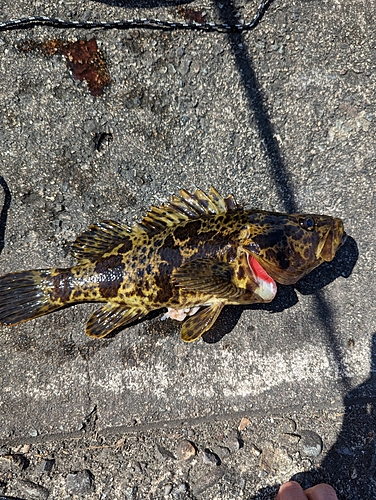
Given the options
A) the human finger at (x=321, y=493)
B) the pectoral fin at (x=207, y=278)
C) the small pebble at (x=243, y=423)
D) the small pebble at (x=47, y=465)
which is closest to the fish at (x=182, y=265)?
the pectoral fin at (x=207, y=278)

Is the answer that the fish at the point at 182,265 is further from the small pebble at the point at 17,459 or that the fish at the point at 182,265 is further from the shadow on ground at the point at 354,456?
the shadow on ground at the point at 354,456

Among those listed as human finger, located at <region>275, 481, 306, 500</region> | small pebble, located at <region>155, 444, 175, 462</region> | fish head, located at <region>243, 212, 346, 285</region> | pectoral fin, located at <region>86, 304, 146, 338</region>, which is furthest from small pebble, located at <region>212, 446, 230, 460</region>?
fish head, located at <region>243, 212, 346, 285</region>

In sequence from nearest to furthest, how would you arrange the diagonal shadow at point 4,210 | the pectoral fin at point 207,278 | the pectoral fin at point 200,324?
the pectoral fin at point 207,278, the pectoral fin at point 200,324, the diagonal shadow at point 4,210

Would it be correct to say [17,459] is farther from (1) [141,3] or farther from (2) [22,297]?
(1) [141,3]

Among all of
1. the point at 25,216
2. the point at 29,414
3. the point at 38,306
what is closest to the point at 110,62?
the point at 25,216

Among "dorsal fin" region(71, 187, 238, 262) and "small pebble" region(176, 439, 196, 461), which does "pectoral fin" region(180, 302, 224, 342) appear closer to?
"dorsal fin" region(71, 187, 238, 262)

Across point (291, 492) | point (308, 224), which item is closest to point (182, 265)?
point (308, 224)

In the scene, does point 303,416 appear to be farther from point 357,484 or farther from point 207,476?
point 207,476
